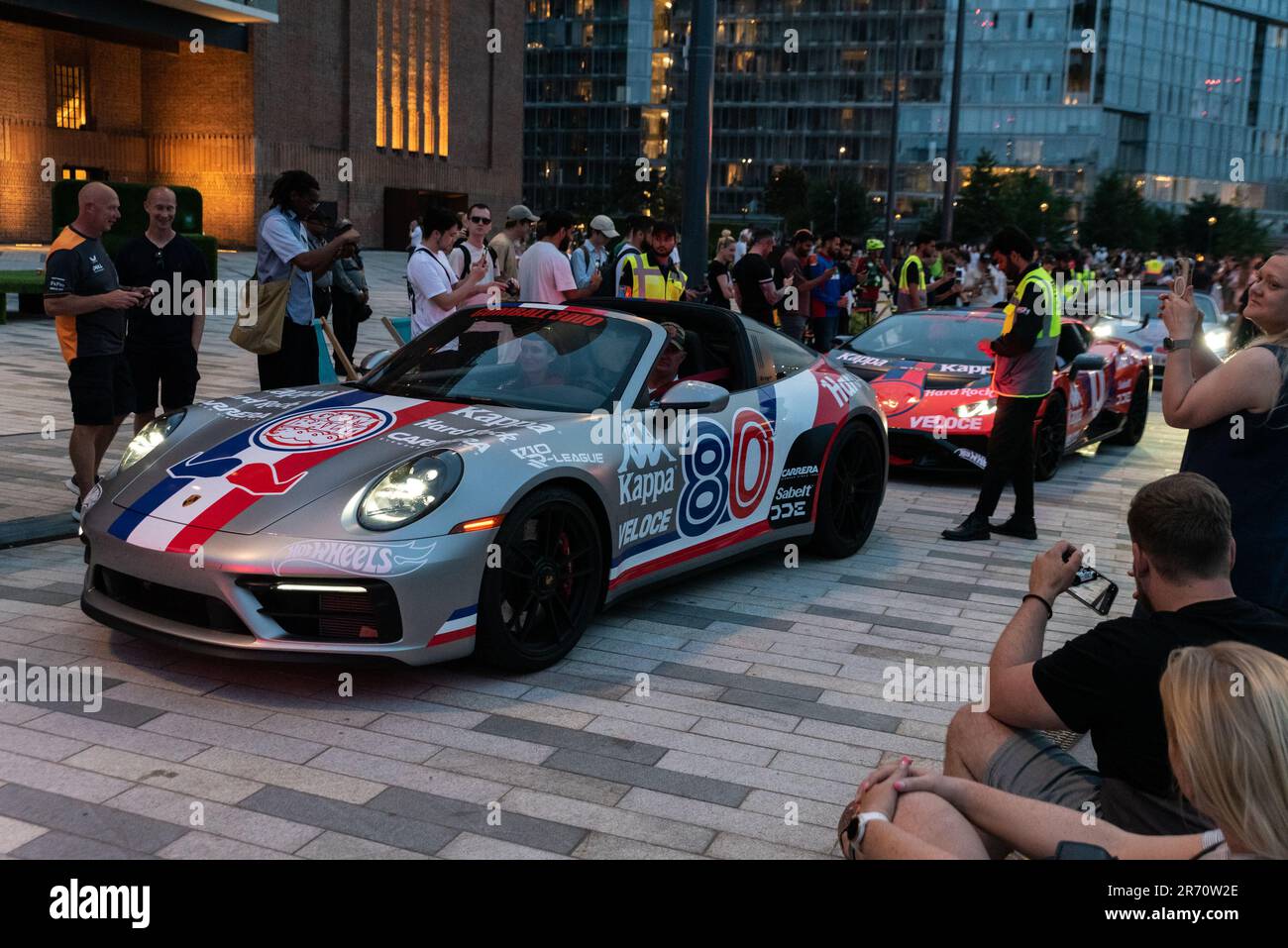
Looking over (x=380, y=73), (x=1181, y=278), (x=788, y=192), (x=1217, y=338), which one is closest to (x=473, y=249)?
(x=1181, y=278)

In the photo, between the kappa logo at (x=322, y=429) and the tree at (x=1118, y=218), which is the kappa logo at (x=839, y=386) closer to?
the kappa logo at (x=322, y=429)

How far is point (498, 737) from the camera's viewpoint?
419cm

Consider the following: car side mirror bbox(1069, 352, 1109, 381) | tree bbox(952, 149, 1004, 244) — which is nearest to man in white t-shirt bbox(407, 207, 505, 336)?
car side mirror bbox(1069, 352, 1109, 381)

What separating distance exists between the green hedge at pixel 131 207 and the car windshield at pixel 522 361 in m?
16.5

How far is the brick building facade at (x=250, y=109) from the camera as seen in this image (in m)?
39.9

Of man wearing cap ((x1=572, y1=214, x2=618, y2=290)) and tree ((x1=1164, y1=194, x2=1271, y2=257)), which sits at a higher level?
tree ((x1=1164, y1=194, x2=1271, y2=257))

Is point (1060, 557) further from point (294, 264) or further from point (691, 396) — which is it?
point (294, 264)

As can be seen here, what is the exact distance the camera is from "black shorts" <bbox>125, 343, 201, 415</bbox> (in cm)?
720

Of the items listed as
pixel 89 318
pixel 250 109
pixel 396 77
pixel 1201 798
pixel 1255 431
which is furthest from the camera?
pixel 396 77

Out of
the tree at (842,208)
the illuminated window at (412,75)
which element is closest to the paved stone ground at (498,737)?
the illuminated window at (412,75)

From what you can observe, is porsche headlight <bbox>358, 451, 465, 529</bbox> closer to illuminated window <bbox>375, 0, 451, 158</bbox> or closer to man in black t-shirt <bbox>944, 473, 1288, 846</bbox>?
man in black t-shirt <bbox>944, 473, 1288, 846</bbox>

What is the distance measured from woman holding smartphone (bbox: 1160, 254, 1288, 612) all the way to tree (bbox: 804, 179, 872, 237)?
262ft

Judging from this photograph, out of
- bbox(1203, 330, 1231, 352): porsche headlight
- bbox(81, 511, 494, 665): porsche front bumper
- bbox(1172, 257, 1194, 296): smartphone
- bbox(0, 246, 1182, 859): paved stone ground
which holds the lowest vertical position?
bbox(0, 246, 1182, 859): paved stone ground

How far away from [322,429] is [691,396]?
→ 1540mm
